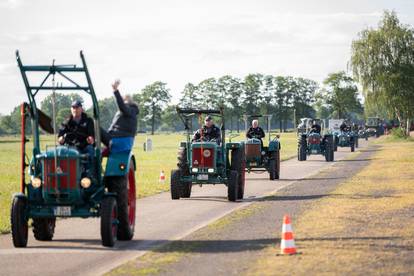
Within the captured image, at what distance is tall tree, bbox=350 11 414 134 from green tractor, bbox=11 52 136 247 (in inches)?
2615

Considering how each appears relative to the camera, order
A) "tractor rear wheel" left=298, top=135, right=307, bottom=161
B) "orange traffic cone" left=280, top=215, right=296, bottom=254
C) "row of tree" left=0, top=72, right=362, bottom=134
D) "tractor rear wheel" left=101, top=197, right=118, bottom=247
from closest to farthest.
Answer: "orange traffic cone" left=280, top=215, right=296, bottom=254
"tractor rear wheel" left=101, top=197, right=118, bottom=247
"tractor rear wheel" left=298, top=135, right=307, bottom=161
"row of tree" left=0, top=72, right=362, bottom=134

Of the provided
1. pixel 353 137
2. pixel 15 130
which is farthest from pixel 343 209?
pixel 15 130

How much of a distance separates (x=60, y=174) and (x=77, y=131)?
34.8 inches

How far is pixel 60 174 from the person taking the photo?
37.7 feet

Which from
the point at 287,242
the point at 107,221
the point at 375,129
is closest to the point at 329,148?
the point at 107,221

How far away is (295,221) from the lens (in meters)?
14.4

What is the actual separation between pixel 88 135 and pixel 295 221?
4416 mm

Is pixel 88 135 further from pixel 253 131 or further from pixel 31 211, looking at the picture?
pixel 253 131

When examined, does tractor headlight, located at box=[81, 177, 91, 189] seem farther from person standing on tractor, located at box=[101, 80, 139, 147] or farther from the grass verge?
the grass verge

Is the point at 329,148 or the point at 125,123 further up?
the point at 125,123

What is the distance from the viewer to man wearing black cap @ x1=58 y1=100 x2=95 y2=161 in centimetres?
1205

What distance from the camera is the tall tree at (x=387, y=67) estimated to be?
75938 millimetres

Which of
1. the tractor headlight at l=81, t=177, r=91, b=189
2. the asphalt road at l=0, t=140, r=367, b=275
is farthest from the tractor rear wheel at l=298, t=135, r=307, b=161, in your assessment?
the tractor headlight at l=81, t=177, r=91, b=189

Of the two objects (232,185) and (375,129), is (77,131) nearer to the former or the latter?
(232,185)
